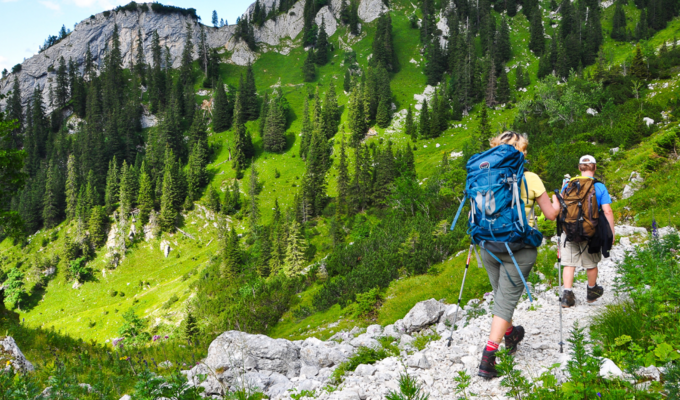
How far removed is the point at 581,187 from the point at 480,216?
3.29 meters

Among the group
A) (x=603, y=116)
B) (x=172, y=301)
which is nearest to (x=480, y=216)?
(x=603, y=116)

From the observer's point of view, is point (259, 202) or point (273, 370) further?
point (259, 202)

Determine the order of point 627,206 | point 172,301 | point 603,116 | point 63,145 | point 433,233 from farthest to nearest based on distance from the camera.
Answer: point 63,145
point 172,301
point 603,116
point 433,233
point 627,206

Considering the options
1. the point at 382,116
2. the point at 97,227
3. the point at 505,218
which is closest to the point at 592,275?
the point at 505,218

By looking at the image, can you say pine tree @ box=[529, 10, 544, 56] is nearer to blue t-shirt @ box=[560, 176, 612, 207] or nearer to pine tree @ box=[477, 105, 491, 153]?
pine tree @ box=[477, 105, 491, 153]

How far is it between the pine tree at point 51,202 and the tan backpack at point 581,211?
122m

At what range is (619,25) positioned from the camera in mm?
97625

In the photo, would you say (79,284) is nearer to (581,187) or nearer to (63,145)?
(63,145)

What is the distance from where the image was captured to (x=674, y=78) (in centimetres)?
5397

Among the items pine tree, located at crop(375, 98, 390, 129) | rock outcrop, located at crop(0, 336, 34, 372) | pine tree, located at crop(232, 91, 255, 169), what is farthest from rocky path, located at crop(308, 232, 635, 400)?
pine tree, located at crop(232, 91, 255, 169)

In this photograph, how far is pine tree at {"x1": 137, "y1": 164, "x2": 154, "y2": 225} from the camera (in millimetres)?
82750

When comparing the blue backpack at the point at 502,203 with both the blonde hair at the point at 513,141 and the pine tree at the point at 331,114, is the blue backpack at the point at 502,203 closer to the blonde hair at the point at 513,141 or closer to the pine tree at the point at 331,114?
the blonde hair at the point at 513,141

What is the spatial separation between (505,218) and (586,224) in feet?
10.4

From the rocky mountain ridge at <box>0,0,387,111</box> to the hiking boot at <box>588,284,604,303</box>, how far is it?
154 metres
